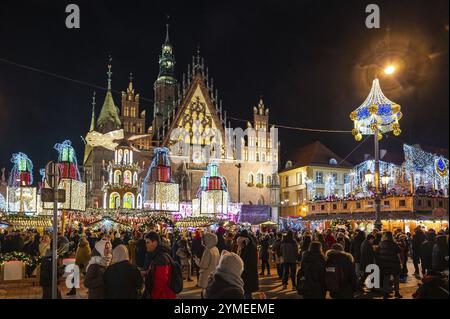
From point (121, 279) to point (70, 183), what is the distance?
19.4 metres

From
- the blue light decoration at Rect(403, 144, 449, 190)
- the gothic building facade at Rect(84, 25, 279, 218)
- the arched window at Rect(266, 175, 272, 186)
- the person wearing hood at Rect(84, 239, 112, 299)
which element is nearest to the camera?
the person wearing hood at Rect(84, 239, 112, 299)

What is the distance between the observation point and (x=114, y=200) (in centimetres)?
4156

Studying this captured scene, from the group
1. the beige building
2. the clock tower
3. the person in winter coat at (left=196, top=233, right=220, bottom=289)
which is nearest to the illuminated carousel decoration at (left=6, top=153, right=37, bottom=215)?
the person in winter coat at (left=196, top=233, right=220, bottom=289)

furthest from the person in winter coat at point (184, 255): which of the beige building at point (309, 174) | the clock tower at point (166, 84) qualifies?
the clock tower at point (166, 84)

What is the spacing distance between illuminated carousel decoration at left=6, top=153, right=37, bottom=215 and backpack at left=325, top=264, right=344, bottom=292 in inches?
978

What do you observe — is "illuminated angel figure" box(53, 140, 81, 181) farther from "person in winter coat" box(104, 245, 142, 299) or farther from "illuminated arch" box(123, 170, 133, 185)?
"person in winter coat" box(104, 245, 142, 299)

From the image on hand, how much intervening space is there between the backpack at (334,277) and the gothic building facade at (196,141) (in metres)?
40.1

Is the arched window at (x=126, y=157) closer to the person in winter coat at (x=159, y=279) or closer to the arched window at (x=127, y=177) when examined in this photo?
the arched window at (x=127, y=177)

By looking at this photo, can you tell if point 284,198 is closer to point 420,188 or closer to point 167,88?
point 167,88

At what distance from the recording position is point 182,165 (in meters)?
48.3

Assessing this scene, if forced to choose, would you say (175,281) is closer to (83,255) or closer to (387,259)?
(387,259)

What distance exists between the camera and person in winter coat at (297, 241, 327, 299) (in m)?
7.16
